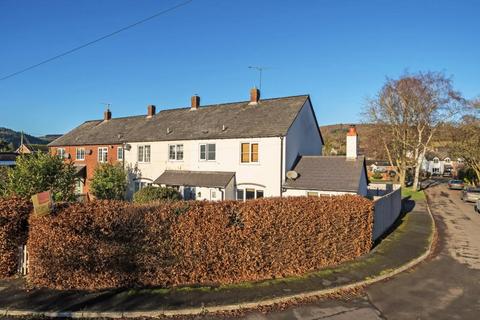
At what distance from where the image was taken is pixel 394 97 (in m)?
42.7

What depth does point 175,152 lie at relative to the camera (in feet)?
87.9

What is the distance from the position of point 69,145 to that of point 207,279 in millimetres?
33530

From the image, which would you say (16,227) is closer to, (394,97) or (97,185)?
(97,185)

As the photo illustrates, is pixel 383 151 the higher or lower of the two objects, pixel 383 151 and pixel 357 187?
the higher

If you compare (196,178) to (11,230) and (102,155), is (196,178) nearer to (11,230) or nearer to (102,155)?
(102,155)

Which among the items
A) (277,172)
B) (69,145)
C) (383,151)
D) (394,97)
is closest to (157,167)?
(277,172)

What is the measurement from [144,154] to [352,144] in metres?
18.3

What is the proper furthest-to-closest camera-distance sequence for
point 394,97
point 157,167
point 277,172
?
point 394,97 → point 157,167 → point 277,172

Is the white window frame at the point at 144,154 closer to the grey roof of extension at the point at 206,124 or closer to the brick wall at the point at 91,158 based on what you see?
Answer: the grey roof of extension at the point at 206,124

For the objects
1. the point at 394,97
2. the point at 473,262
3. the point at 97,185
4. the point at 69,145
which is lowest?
the point at 473,262

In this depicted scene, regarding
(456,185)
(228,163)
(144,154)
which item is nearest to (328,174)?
(228,163)

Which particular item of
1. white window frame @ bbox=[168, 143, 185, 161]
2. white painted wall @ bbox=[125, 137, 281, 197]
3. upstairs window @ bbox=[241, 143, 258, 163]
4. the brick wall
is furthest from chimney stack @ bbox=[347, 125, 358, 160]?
the brick wall

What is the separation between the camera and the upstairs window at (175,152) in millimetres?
26469

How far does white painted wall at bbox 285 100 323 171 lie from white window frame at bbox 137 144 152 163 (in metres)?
13.4
